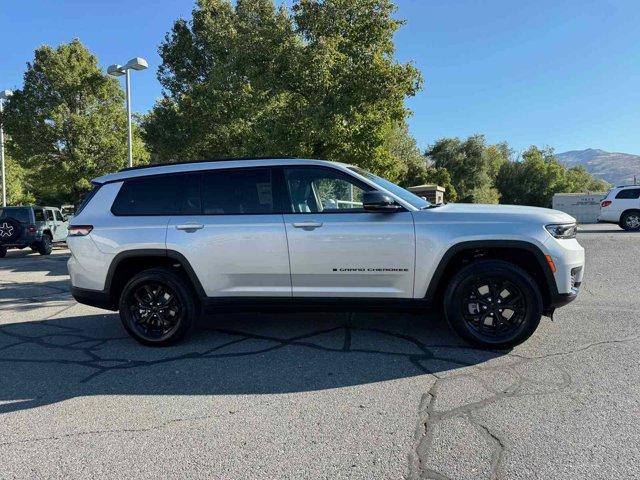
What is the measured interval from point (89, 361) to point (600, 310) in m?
5.97

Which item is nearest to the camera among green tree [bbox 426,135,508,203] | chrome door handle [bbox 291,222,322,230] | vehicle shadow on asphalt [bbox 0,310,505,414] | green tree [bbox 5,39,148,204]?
vehicle shadow on asphalt [bbox 0,310,505,414]

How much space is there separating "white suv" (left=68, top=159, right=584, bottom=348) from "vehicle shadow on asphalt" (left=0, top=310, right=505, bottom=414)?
37 cm

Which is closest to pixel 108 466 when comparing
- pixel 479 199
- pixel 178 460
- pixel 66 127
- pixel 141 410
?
pixel 178 460

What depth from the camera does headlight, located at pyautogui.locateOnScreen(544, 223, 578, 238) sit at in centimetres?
452

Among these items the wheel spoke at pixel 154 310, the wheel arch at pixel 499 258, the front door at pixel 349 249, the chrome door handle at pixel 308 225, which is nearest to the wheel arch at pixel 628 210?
the wheel arch at pixel 499 258

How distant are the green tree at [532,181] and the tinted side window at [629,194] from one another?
30270 mm

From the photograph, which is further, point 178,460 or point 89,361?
point 89,361

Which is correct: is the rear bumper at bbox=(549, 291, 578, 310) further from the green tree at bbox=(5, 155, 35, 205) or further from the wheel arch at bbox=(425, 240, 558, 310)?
the green tree at bbox=(5, 155, 35, 205)

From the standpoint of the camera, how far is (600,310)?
6172mm

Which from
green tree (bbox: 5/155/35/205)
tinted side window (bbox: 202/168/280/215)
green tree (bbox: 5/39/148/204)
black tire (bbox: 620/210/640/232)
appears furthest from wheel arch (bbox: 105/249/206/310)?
green tree (bbox: 5/155/35/205)

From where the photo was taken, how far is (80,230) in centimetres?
522

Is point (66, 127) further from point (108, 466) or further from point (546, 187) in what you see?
point (546, 187)

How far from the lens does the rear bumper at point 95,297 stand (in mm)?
5184

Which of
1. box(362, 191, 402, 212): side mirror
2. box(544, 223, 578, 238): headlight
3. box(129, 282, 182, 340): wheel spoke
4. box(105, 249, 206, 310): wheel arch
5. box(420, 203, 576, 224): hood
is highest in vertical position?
box(362, 191, 402, 212): side mirror
